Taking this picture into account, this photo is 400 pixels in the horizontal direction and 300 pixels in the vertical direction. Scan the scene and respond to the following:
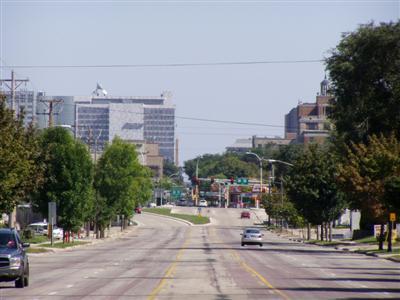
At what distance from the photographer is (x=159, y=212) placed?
613 feet

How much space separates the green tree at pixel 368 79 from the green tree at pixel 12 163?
24646 mm

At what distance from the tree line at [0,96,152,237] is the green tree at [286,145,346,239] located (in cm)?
1749

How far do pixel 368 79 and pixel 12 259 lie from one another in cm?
4592

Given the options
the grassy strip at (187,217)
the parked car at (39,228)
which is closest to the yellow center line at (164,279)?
the parked car at (39,228)

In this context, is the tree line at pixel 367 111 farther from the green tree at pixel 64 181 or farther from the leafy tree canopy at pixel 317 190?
the green tree at pixel 64 181

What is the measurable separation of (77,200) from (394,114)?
2364cm

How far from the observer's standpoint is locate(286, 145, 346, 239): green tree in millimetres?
88812

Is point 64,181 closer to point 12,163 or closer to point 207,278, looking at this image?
point 12,163

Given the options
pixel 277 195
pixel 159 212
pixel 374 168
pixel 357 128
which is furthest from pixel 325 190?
pixel 159 212

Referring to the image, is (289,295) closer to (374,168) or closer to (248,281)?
(248,281)

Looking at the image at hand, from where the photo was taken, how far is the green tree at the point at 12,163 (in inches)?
2001

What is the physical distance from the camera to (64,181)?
77312mm

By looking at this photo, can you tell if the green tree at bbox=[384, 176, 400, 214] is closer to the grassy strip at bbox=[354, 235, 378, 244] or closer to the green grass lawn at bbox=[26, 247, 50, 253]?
the green grass lawn at bbox=[26, 247, 50, 253]

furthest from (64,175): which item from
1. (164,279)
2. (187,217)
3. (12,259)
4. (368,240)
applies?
(187,217)
